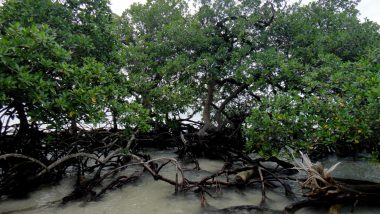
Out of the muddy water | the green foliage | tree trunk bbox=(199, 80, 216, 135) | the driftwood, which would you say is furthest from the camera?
tree trunk bbox=(199, 80, 216, 135)

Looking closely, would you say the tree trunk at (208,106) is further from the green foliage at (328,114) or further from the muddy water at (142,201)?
the muddy water at (142,201)

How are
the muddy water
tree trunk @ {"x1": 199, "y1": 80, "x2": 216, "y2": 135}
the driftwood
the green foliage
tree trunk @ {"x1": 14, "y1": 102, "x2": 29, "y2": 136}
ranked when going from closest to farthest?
the green foliage, the driftwood, the muddy water, tree trunk @ {"x1": 14, "y1": 102, "x2": 29, "y2": 136}, tree trunk @ {"x1": 199, "y1": 80, "x2": 216, "y2": 135}

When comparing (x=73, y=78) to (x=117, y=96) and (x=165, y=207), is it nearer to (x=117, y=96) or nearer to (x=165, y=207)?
(x=117, y=96)

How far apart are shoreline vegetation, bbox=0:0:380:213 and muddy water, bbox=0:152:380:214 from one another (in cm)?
20

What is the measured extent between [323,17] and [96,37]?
768 cm

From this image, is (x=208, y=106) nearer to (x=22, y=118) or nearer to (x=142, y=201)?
(x=142, y=201)

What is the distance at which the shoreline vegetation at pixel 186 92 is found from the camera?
518 centimetres

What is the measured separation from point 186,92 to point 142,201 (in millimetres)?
5235

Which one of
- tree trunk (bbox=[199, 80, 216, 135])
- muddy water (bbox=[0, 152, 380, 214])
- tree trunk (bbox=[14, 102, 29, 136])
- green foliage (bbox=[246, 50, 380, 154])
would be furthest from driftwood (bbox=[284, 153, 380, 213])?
tree trunk (bbox=[199, 80, 216, 135])

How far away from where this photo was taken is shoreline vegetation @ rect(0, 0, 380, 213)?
5.18 metres

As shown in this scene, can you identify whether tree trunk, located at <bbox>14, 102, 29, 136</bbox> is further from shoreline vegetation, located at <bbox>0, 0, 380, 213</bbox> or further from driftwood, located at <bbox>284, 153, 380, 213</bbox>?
driftwood, located at <bbox>284, 153, 380, 213</bbox>

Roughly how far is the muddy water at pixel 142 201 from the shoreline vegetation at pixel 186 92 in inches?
8.1

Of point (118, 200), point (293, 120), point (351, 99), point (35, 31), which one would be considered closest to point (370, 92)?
point (351, 99)

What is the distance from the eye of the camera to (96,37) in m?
7.59
